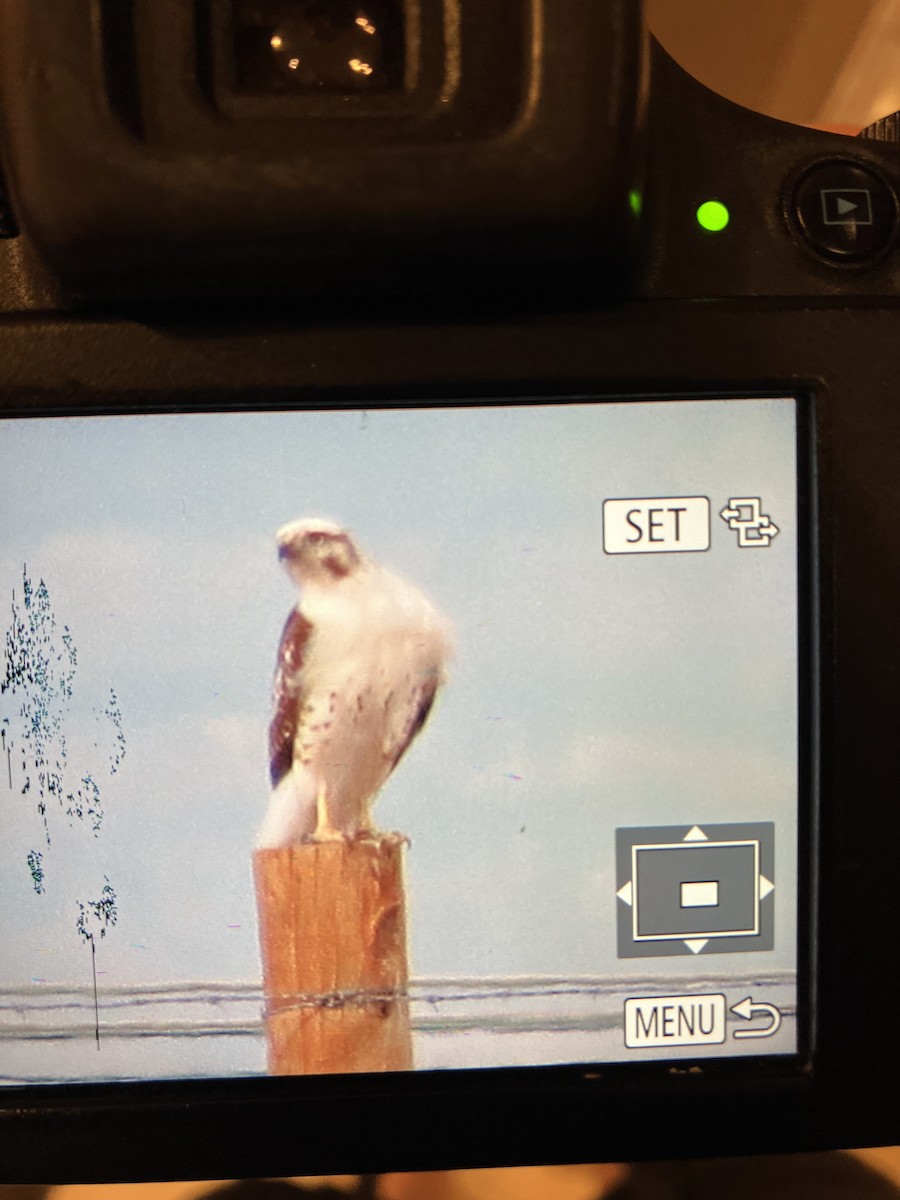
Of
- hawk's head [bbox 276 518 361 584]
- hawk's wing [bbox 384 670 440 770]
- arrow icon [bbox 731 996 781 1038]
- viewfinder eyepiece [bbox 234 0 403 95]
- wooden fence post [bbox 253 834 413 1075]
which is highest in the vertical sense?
viewfinder eyepiece [bbox 234 0 403 95]

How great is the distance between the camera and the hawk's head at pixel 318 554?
45cm

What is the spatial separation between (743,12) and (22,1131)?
71cm

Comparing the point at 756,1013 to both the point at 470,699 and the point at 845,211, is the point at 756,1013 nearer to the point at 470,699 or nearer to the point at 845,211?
the point at 470,699

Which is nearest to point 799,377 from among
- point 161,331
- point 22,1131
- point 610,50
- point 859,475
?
point 859,475

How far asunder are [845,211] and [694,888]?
0.98 ft

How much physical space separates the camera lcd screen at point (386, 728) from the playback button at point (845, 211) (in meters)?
0.07

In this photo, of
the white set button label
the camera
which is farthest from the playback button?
the white set button label

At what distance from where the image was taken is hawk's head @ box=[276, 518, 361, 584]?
17.7 inches

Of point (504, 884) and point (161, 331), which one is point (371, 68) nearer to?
point (161, 331)

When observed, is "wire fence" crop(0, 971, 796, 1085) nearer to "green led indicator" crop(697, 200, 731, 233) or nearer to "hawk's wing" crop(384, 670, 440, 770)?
"hawk's wing" crop(384, 670, 440, 770)

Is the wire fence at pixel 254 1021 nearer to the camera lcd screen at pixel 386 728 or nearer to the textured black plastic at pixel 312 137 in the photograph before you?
the camera lcd screen at pixel 386 728

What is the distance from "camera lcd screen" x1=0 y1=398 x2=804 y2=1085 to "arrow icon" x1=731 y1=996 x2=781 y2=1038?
2 centimetres

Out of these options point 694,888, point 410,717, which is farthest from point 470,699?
point 694,888

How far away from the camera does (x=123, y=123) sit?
384mm
